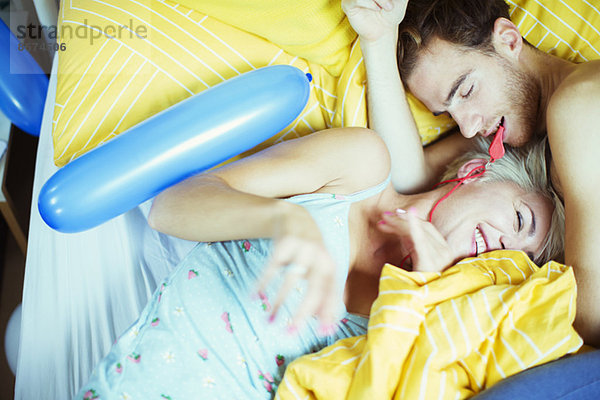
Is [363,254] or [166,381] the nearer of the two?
[166,381]

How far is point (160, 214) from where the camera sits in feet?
3.14

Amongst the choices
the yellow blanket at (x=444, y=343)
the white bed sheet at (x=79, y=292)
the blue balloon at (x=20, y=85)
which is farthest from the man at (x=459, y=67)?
the blue balloon at (x=20, y=85)

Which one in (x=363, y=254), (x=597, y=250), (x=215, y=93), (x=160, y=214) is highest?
(x=215, y=93)

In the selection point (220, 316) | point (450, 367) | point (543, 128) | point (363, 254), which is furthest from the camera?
point (543, 128)

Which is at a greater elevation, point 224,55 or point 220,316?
point 224,55

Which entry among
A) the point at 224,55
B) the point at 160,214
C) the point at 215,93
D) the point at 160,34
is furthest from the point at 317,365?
the point at 160,34

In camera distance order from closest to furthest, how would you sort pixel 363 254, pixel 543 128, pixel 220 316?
1. pixel 220 316
2. pixel 363 254
3. pixel 543 128

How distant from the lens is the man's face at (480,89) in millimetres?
1227

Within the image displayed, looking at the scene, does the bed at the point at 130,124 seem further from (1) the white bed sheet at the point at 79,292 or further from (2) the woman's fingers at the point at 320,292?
(2) the woman's fingers at the point at 320,292

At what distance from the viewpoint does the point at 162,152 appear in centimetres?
101

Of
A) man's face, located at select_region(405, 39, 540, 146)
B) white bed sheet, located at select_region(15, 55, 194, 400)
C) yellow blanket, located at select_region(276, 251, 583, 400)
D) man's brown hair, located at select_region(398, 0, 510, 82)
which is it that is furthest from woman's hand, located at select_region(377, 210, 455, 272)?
white bed sheet, located at select_region(15, 55, 194, 400)

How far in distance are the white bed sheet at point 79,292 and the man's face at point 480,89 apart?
2.67ft

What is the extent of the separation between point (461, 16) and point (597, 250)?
69 centimetres

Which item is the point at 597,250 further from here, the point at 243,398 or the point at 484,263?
the point at 243,398
